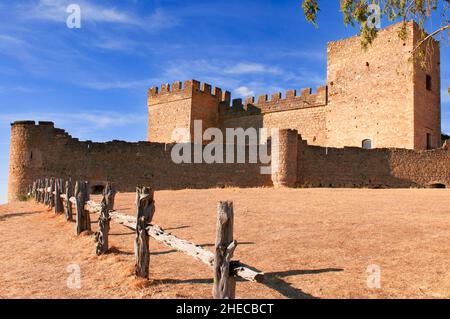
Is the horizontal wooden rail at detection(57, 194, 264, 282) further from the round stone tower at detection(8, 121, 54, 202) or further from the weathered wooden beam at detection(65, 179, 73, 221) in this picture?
the round stone tower at detection(8, 121, 54, 202)

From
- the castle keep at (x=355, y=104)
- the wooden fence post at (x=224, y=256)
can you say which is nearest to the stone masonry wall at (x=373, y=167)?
the castle keep at (x=355, y=104)

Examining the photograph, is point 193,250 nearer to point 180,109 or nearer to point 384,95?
point 384,95

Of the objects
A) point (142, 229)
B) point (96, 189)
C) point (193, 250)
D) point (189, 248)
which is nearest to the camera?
point (193, 250)

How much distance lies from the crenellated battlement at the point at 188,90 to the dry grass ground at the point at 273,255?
2112 centimetres

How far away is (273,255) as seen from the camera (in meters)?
6.55

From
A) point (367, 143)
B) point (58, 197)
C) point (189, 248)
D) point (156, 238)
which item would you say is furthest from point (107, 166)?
point (189, 248)

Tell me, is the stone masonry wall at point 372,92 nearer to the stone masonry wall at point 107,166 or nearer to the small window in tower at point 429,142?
the small window in tower at point 429,142

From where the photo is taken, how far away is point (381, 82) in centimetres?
2517

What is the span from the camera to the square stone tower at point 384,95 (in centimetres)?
2389

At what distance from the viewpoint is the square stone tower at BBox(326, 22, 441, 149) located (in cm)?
2389

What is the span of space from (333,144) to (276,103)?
5794 mm
